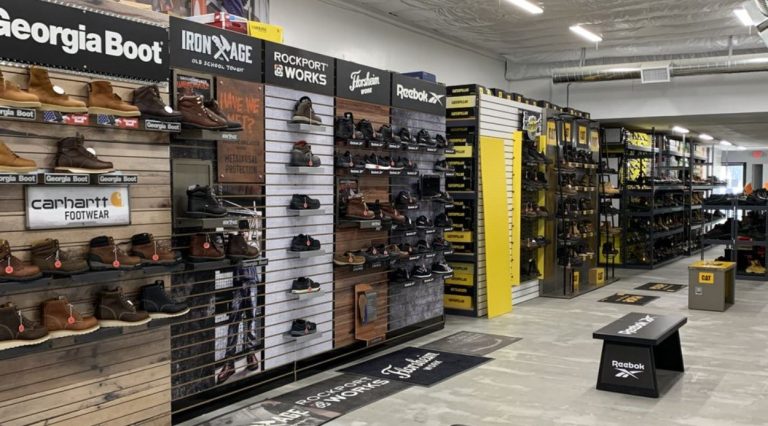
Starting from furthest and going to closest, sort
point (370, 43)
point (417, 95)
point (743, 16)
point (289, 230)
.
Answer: point (370, 43)
point (743, 16)
point (417, 95)
point (289, 230)

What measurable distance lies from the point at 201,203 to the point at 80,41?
46.3 inches

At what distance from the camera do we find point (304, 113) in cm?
516

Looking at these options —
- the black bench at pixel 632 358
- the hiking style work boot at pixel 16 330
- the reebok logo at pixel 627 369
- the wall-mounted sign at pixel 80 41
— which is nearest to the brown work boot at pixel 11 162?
the wall-mounted sign at pixel 80 41

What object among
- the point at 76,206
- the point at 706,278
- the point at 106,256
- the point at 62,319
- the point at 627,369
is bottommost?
the point at 627,369

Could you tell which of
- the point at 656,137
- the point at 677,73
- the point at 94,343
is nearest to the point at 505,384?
the point at 94,343

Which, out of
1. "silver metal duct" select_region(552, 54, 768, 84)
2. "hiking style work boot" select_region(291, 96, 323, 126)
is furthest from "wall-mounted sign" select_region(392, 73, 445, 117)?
"silver metal duct" select_region(552, 54, 768, 84)

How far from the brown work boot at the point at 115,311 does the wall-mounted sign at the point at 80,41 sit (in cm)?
128

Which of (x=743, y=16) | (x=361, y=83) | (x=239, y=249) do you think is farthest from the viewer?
(x=743, y=16)

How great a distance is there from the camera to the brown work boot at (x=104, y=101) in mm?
3571

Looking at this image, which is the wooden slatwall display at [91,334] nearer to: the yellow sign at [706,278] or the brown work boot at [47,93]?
the brown work boot at [47,93]

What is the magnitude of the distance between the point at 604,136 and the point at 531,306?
572cm

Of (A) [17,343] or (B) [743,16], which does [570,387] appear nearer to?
(A) [17,343]

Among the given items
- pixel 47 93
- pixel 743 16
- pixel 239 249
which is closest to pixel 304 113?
pixel 239 249

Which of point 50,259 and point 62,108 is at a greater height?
point 62,108
